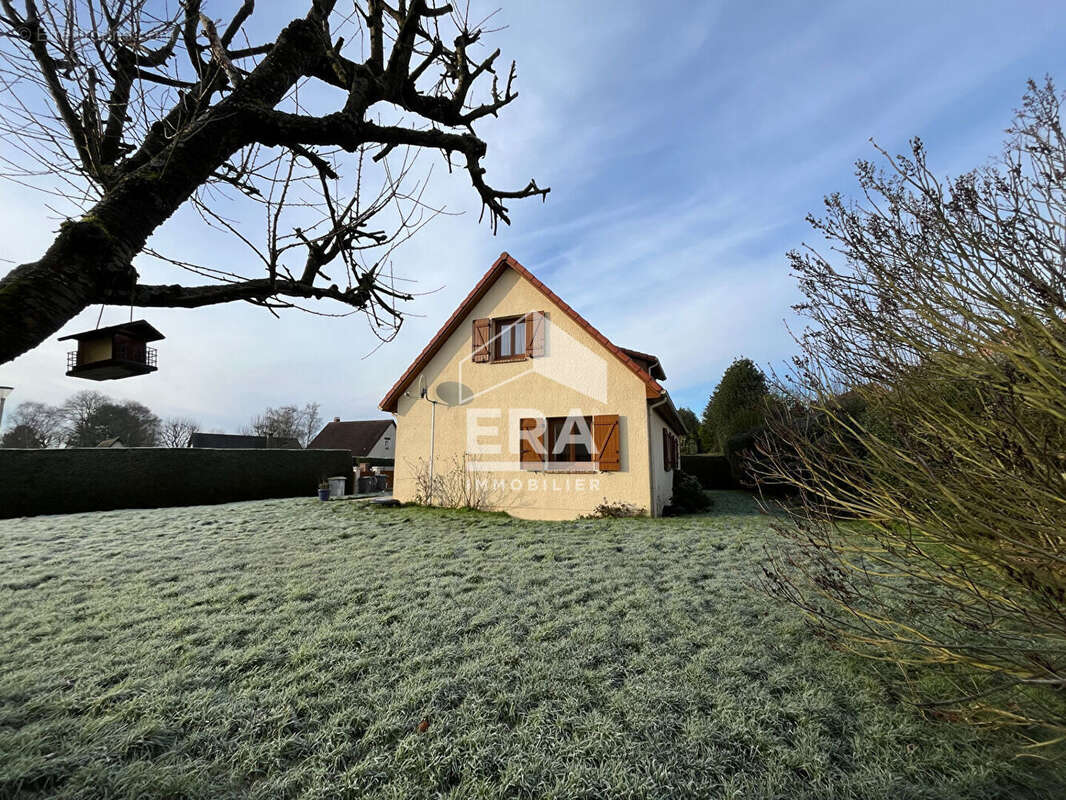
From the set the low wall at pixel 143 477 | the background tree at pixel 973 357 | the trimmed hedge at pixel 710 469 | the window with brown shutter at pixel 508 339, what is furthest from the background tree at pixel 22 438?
the background tree at pixel 973 357

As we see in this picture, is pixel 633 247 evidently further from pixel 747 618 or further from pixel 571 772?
pixel 571 772

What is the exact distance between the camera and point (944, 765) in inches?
86.9

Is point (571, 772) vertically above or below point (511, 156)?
below

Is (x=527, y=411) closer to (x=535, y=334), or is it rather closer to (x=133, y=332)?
(x=535, y=334)

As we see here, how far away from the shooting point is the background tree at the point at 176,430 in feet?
115

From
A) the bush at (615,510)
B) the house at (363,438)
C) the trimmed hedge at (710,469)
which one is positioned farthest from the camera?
the house at (363,438)

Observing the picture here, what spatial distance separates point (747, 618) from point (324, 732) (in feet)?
10.9

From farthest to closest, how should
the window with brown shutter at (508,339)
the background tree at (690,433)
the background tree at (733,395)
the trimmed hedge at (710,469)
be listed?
the background tree at (690,433) < the background tree at (733,395) < the trimmed hedge at (710,469) < the window with brown shutter at (508,339)

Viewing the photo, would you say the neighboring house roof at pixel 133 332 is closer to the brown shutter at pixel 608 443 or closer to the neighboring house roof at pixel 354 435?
the brown shutter at pixel 608 443

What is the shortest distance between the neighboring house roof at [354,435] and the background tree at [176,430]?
11743 mm

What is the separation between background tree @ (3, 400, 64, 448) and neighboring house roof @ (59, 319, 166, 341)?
36.0m

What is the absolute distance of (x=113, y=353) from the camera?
256 cm

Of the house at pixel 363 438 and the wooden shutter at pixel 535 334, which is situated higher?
the wooden shutter at pixel 535 334

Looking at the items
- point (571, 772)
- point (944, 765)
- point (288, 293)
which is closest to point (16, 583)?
point (288, 293)
